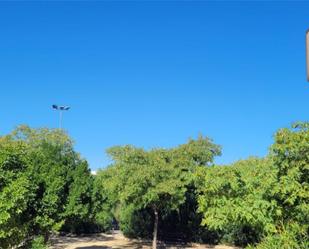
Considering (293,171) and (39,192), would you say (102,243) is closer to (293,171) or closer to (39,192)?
(39,192)

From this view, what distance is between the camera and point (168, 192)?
938 inches

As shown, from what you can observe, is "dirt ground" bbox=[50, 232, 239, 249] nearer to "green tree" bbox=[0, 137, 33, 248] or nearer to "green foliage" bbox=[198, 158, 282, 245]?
"green tree" bbox=[0, 137, 33, 248]

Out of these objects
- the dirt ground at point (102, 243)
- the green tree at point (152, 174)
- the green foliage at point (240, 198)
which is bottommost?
the dirt ground at point (102, 243)

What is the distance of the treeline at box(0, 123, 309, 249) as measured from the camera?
10883mm

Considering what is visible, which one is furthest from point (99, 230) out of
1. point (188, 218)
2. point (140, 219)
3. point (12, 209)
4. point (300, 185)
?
point (300, 185)

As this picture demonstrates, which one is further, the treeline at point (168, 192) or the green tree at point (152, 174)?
the green tree at point (152, 174)

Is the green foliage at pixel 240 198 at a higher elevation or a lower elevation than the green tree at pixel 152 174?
lower

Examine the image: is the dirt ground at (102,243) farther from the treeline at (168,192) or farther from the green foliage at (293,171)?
the green foliage at (293,171)

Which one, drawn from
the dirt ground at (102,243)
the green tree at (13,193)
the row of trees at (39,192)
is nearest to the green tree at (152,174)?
the row of trees at (39,192)

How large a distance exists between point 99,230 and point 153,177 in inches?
664

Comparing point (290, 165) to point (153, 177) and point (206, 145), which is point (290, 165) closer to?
point (153, 177)

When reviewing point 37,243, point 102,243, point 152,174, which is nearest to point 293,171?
point 37,243

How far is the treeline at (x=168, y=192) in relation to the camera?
35.7ft

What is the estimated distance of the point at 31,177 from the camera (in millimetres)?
17828
